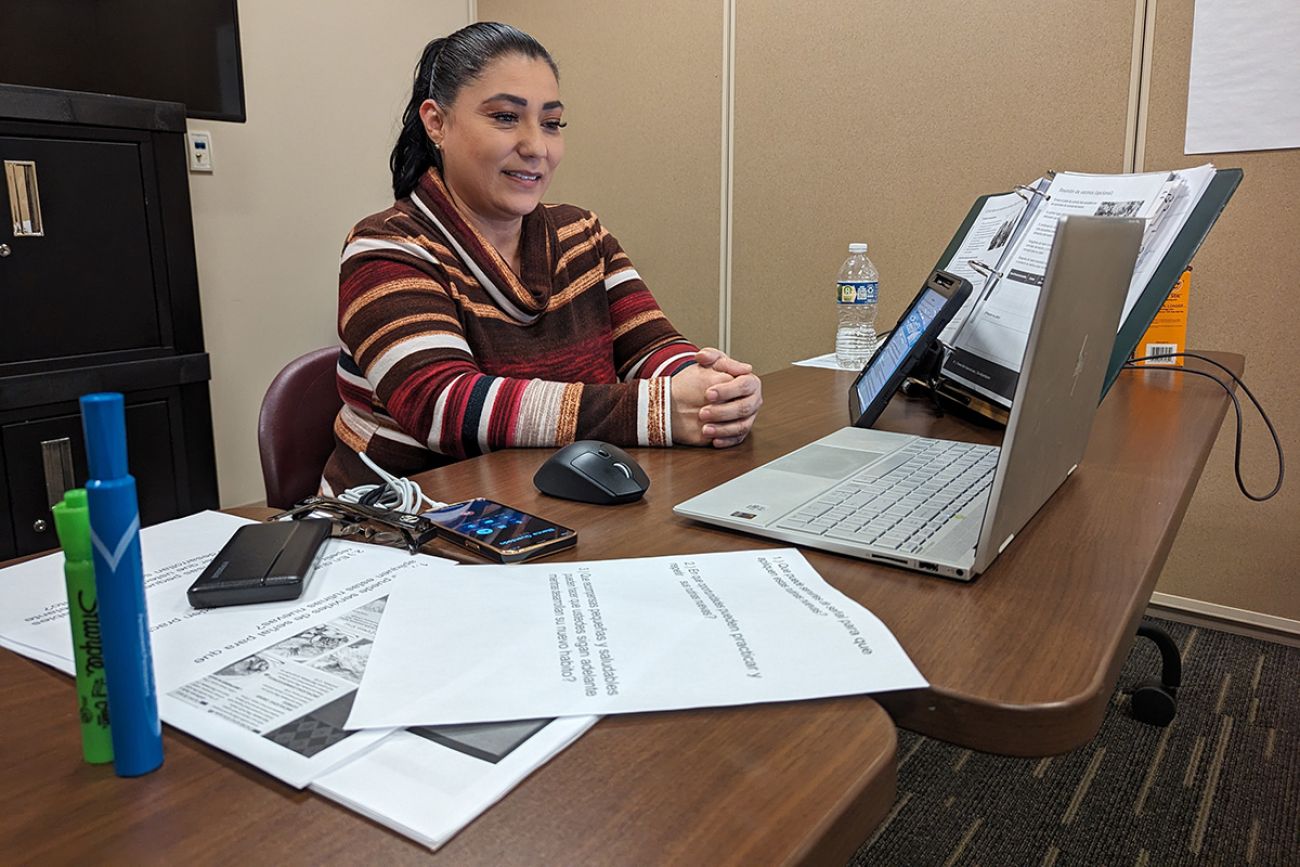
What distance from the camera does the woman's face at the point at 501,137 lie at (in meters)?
1.30

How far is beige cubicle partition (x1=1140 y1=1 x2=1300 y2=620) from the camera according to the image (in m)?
1.95

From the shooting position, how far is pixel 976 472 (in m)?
0.88

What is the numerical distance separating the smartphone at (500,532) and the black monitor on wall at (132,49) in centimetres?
195

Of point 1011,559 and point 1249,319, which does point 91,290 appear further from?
point 1249,319

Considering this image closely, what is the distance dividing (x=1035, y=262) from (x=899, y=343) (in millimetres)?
217

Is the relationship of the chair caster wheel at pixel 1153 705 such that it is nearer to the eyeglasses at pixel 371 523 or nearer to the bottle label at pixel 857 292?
the bottle label at pixel 857 292

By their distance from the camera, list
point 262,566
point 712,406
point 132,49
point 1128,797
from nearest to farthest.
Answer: point 262,566 < point 712,406 < point 1128,797 < point 132,49

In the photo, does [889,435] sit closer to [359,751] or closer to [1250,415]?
[359,751]

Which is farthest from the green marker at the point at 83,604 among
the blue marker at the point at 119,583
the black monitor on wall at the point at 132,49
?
the black monitor on wall at the point at 132,49

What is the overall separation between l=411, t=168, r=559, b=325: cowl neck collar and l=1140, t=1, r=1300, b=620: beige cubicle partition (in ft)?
5.07

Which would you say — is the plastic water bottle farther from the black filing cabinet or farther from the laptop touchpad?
the black filing cabinet

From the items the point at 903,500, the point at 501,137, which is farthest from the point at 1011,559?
the point at 501,137

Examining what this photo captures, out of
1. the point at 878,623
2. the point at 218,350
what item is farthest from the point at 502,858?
the point at 218,350

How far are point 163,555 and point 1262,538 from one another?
2293mm
